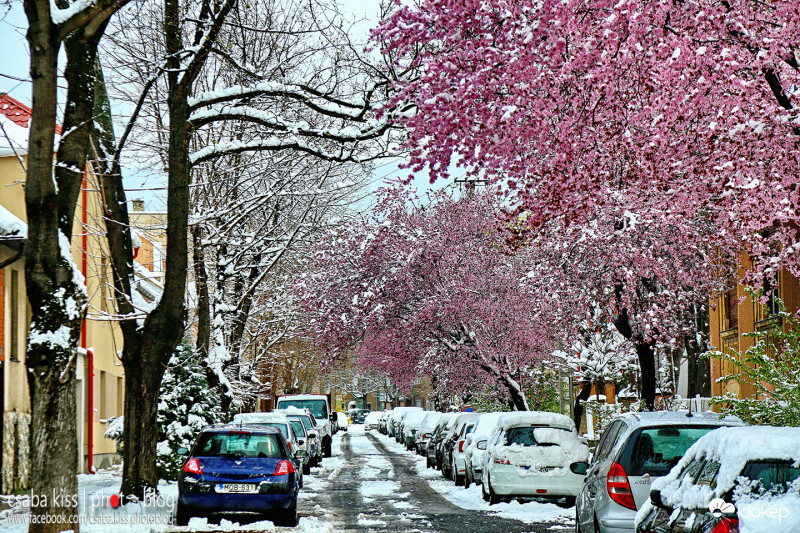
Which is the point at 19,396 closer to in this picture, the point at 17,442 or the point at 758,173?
the point at 17,442

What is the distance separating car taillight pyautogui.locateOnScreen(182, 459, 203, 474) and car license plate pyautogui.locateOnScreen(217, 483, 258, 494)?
1.22ft

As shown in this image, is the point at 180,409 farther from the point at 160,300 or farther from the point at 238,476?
the point at 238,476

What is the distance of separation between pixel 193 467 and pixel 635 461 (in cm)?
711

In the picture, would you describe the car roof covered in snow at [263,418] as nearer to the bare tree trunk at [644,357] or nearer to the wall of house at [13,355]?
the wall of house at [13,355]

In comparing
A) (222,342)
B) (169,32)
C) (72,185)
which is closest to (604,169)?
(72,185)

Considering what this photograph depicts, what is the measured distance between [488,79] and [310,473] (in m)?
21.1

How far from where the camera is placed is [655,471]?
10406 mm

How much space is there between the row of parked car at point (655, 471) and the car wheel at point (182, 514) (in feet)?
17.9

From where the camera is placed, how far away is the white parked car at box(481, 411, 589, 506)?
17453 millimetres

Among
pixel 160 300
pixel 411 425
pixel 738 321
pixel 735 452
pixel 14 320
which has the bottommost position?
pixel 411 425

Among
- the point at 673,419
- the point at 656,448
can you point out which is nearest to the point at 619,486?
the point at 656,448

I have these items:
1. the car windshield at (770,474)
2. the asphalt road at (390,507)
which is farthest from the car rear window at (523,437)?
the car windshield at (770,474)

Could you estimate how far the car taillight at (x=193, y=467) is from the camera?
15008 mm

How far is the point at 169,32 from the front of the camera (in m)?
16.1
